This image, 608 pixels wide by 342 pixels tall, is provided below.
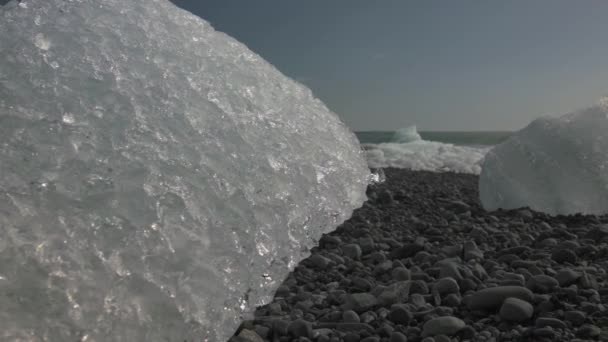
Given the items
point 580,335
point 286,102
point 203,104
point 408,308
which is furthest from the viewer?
point 286,102

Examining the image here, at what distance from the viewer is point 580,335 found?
189cm

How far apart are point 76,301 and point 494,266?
214 centimetres

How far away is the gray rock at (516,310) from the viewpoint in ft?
6.70

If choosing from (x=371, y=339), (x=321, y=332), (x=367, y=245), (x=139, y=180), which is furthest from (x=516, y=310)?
(x=139, y=180)

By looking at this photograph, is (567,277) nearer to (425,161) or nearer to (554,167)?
(554,167)

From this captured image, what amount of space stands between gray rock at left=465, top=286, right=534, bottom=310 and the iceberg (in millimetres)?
2318

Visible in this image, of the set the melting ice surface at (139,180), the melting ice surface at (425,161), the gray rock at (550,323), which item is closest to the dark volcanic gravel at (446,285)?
the gray rock at (550,323)

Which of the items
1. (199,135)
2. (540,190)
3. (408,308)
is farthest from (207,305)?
(540,190)

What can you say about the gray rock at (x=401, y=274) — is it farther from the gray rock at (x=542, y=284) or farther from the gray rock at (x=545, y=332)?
the gray rock at (x=545, y=332)

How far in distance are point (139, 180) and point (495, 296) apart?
1.61 metres

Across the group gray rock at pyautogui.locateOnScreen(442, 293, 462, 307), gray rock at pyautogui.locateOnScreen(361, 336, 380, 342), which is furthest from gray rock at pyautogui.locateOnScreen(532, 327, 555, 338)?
gray rock at pyautogui.locateOnScreen(361, 336, 380, 342)

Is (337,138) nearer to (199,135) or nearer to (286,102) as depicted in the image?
(286,102)

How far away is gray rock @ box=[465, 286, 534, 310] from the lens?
2.17 metres

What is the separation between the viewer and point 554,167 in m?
4.35
